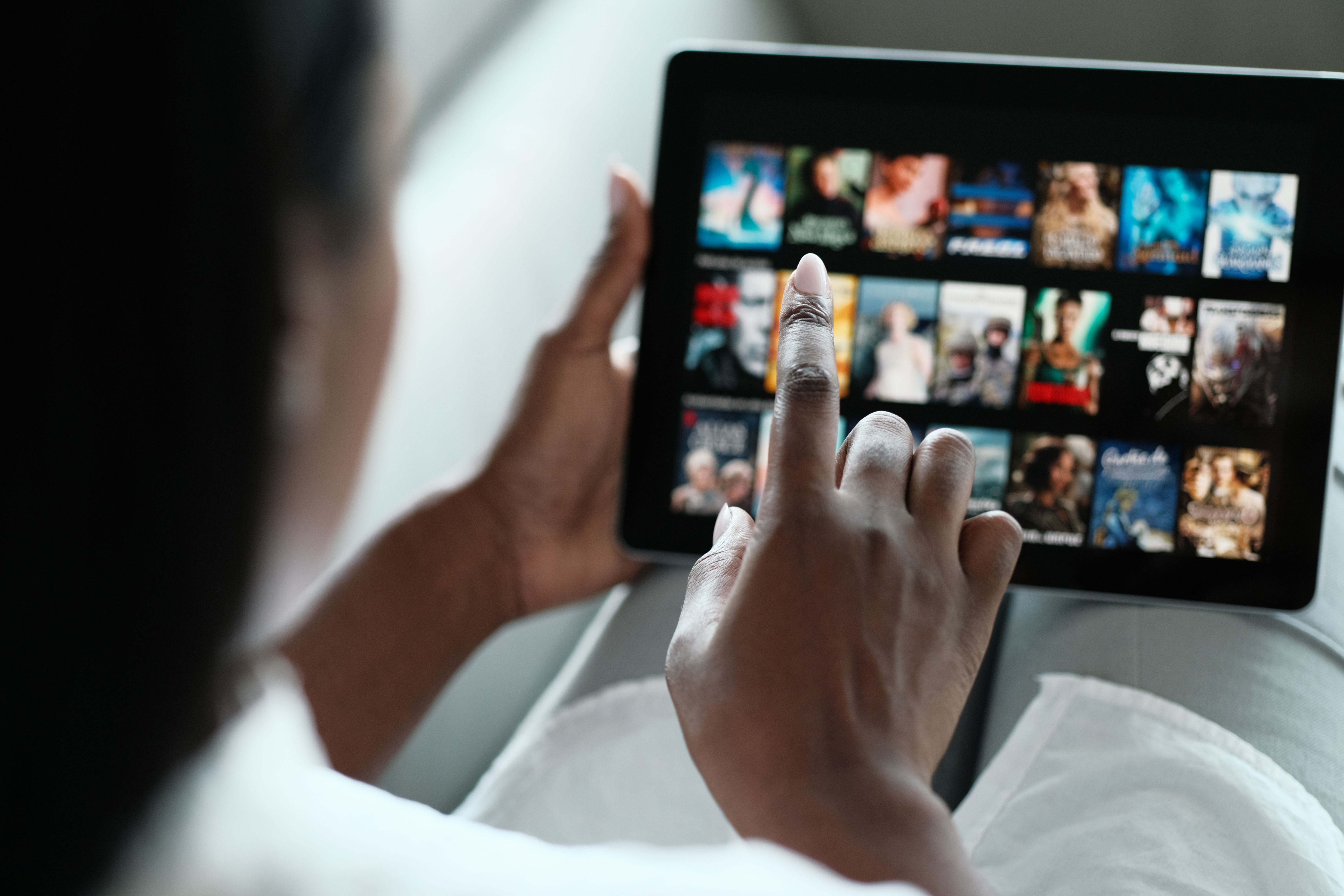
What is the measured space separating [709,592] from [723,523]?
0.14 feet

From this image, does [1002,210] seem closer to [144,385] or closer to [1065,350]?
[1065,350]

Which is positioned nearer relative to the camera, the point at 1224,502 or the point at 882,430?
the point at 882,430

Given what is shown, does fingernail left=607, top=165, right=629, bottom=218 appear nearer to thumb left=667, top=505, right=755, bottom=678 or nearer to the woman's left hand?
the woman's left hand

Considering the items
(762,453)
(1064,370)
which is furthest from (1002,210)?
(762,453)

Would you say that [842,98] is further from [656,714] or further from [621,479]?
[656,714]

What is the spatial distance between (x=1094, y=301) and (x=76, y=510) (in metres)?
0.54

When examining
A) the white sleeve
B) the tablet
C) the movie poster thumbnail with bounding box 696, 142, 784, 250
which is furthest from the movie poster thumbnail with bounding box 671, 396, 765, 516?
the white sleeve

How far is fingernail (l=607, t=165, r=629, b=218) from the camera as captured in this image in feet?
2.21

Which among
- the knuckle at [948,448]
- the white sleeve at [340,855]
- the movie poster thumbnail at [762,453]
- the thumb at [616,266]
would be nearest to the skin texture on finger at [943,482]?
the knuckle at [948,448]

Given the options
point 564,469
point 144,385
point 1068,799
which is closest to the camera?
point 144,385

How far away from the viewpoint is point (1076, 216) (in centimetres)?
58

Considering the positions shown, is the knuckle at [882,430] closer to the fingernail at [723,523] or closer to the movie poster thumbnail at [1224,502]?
the fingernail at [723,523]

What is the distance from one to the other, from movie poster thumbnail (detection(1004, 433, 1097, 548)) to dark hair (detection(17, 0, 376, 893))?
0.46 m

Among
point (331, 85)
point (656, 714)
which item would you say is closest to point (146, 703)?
point (331, 85)
